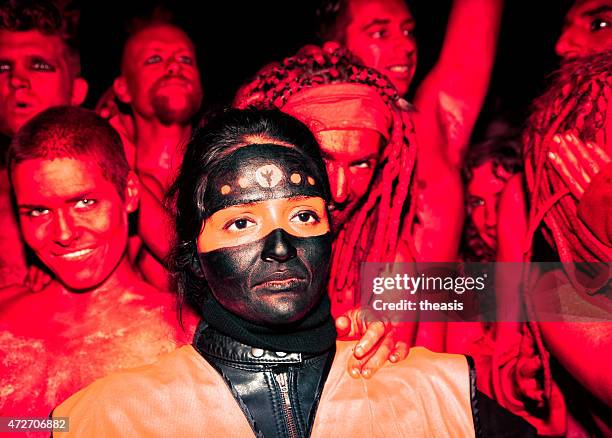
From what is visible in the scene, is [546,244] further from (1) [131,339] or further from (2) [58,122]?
(2) [58,122]

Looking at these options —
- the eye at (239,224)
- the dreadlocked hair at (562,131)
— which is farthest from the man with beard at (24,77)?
the dreadlocked hair at (562,131)

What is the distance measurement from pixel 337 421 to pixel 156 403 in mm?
483

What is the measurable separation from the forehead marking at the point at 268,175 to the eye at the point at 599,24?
6.19 feet

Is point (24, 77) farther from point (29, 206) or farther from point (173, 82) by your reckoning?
point (29, 206)

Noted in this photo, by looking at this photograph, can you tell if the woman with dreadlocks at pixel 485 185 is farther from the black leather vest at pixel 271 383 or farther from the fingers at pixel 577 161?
the black leather vest at pixel 271 383

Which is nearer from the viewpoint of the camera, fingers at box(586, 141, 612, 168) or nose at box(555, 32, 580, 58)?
fingers at box(586, 141, 612, 168)

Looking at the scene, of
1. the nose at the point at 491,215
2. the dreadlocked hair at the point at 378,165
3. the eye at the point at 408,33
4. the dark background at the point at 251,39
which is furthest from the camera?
the dark background at the point at 251,39

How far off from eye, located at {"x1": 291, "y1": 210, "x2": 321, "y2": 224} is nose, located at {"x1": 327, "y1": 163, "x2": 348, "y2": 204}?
2.03 ft

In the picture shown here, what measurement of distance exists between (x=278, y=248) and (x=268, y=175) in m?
0.22

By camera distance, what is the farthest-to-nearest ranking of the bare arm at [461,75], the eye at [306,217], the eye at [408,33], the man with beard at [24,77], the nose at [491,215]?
1. the eye at [408,33]
2. the nose at [491,215]
3. the bare arm at [461,75]
4. the man with beard at [24,77]
5. the eye at [306,217]

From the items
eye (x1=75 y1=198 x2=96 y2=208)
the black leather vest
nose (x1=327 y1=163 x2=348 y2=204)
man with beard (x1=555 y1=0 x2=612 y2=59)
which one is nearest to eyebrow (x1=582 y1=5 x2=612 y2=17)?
man with beard (x1=555 y1=0 x2=612 y2=59)

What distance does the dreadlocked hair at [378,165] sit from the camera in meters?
2.89

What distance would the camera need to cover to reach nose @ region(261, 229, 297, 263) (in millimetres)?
1985

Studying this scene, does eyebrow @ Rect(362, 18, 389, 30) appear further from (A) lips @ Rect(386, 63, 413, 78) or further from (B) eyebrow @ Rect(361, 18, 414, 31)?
(A) lips @ Rect(386, 63, 413, 78)
